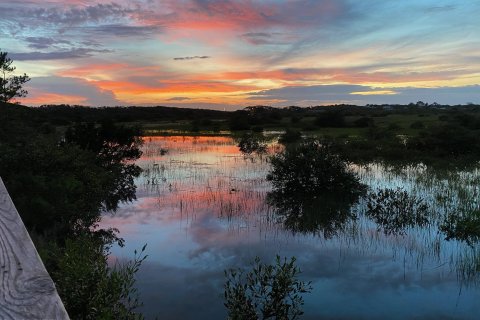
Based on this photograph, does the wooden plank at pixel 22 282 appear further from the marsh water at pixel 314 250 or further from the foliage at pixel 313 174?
the foliage at pixel 313 174

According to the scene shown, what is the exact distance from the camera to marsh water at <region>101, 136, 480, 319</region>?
11.3 m

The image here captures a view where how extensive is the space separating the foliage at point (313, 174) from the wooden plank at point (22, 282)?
23.2m

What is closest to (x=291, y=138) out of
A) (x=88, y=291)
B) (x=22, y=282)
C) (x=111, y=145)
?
(x=111, y=145)

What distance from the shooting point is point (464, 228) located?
52.1 ft

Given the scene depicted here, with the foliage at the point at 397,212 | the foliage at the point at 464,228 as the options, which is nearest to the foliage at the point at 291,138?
the foliage at the point at 397,212

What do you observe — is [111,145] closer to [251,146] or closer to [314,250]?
[251,146]

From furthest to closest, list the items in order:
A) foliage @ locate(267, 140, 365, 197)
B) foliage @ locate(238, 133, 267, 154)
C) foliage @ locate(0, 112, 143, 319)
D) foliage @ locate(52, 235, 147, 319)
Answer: foliage @ locate(238, 133, 267, 154) → foliage @ locate(267, 140, 365, 197) → foliage @ locate(0, 112, 143, 319) → foliage @ locate(52, 235, 147, 319)

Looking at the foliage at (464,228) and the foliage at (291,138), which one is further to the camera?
the foliage at (291,138)

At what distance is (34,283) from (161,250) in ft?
49.0

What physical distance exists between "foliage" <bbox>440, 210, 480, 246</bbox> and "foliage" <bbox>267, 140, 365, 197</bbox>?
23.0 ft

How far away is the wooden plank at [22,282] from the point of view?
1.20 m

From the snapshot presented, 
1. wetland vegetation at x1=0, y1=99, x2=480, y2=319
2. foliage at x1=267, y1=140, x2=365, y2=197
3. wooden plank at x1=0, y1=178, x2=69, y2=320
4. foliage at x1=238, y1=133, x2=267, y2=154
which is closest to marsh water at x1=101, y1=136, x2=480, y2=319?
wetland vegetation at x1=0, y1=99, x2=480, y2=319

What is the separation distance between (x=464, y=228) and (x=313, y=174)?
9.85m

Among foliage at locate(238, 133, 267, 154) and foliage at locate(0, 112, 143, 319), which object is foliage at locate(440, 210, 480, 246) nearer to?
foliage at locate(0, 112, 143, 319)
